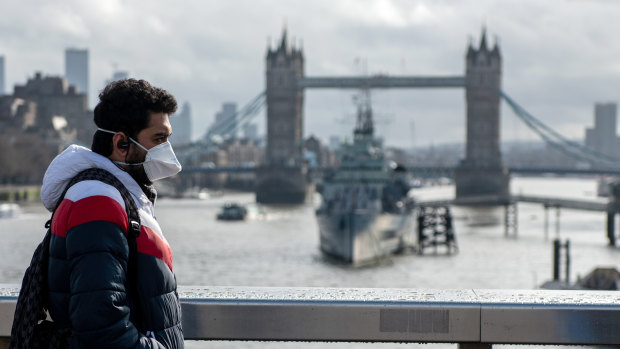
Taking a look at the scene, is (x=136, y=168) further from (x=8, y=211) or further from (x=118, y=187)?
(x=8, y=211)

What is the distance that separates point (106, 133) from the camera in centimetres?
209

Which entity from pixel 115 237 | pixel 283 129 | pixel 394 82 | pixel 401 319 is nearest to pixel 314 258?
pixel 401 319

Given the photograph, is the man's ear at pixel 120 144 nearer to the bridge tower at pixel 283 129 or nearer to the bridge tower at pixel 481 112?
the bridge tower at pixel 283 129

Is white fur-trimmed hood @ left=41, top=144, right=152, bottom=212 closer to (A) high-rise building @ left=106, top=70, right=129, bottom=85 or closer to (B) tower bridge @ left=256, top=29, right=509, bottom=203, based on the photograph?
(A) high-rise building @ left=106, top=70, right=129, bottom=85

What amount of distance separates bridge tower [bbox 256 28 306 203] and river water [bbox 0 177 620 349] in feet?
91.6

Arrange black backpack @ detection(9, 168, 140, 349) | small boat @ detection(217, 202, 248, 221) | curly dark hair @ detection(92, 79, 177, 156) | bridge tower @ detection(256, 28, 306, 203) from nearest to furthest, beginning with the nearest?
black backpack @ detection(9, 168, 140, 349), curly dark hair @ detection(92, 79, 177, 156), small boat @ detection(217, 202, 248, 221), bridge tower @ detection(256, 28, 306, 203)

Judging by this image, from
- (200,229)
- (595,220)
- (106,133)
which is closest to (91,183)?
(106,133)

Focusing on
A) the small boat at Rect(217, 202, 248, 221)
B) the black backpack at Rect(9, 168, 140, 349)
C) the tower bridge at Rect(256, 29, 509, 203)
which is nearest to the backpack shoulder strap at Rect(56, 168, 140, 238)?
the black backpack at Rect(9, 168, 140, 349)

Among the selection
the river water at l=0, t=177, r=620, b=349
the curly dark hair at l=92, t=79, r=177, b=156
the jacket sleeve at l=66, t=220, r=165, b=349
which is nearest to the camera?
the jacket sleeve at l=66, t=220, r=165, b=349

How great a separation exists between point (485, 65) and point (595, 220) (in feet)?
124

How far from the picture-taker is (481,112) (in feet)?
286

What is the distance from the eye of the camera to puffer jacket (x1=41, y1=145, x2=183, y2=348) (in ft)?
5.92

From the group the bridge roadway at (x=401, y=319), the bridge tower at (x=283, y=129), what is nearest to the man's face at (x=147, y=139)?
the bridge roadway at (x=401, y=319)

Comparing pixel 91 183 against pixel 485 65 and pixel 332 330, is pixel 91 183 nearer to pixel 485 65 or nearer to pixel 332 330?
pixel 332 330
